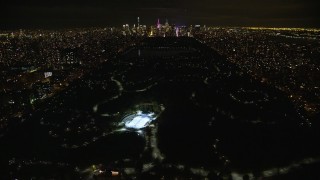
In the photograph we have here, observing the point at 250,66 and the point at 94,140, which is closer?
the point at 94,140

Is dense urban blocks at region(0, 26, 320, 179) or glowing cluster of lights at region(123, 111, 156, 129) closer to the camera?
dense urban blocks at region(0, 26, 320, 179)

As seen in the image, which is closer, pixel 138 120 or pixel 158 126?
pixel 158 126

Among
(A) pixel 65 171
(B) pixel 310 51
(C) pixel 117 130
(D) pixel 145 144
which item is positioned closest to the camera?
(A) pixel 65 171

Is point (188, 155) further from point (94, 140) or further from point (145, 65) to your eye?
point (145, 65)

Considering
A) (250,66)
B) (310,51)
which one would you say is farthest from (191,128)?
(310,51)

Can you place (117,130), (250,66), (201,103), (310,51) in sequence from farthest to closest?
1. (310,51)
2. (250,66)
3. (201,103)
4. (117,130)

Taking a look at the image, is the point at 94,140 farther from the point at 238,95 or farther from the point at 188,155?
the point at 238,95

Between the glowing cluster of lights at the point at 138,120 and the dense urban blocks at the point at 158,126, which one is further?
the glowing cluster of lights at the point at 138,120
